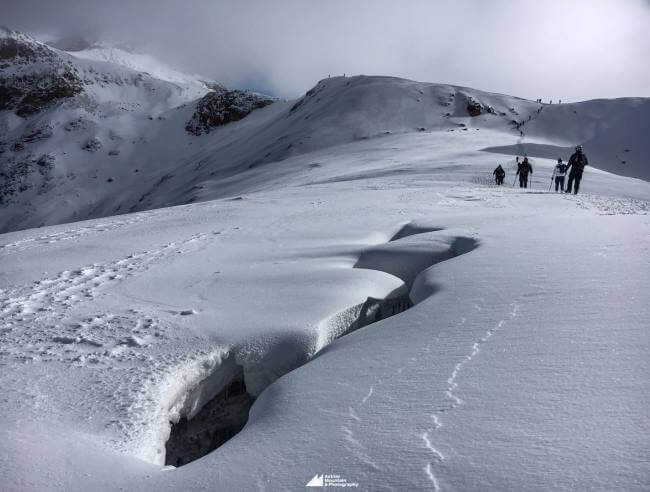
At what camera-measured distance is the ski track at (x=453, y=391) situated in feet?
7.12

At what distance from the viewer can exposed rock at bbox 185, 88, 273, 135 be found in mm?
81500

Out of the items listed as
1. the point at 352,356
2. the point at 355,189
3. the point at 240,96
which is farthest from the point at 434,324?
the point at 240,96

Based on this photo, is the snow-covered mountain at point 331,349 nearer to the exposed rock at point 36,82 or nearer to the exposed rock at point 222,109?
the exposed rock at point 222,109

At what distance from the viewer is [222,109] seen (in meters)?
82.4

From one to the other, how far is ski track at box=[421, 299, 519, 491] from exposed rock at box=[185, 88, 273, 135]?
8146 centimetres

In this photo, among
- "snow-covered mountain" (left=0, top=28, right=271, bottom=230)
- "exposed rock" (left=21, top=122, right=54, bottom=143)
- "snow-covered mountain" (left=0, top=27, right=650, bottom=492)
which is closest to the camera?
"snow-covered mountain" (left=0, top=27, right=650, bottom=492)

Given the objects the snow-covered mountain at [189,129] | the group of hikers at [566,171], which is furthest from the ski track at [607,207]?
the snow-covered mountain at [189,129]

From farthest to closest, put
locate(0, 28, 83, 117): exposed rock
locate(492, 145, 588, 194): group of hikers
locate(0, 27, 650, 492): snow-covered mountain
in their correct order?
locate(0, 28, 83, 117): exposed rock < locate(492, 145, 588, 194): group of hikers < locate(0, 27, 650, 492): snow-covered mountain

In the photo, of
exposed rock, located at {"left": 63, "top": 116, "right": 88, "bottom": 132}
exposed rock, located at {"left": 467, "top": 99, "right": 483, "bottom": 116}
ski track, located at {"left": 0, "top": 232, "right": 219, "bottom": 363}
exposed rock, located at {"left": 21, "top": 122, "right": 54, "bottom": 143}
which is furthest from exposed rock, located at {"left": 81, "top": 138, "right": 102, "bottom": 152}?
ski track, located at {"left": 0, "top": 232, "right": 219, "bottom": 363}

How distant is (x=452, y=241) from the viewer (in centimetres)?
721

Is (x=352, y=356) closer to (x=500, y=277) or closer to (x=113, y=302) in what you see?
(x=500, y=277)

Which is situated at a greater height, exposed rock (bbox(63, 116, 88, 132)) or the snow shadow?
exposed rock (bbox(63, 116, 88, 132))

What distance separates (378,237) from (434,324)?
449 centimetres

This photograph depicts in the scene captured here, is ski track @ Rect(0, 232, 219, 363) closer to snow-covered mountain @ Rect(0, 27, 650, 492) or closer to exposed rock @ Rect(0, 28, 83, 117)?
snow-covered mountain @ Rect(0, 27, 650, 492)
